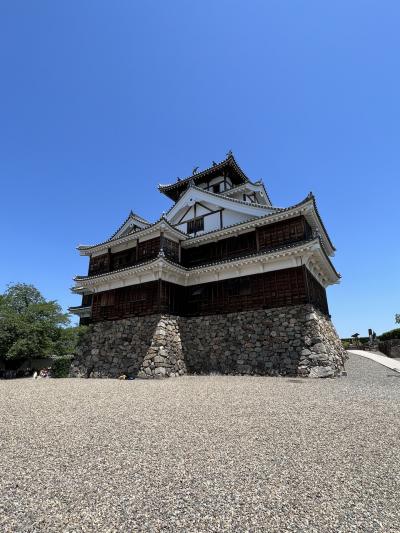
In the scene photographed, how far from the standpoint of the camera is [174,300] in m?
19.8

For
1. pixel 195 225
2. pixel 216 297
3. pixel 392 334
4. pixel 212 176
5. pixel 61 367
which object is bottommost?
pixel 61 367

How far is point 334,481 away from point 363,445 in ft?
5.62

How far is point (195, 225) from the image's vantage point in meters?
23.9

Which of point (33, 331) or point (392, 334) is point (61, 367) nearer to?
point (33, 331)

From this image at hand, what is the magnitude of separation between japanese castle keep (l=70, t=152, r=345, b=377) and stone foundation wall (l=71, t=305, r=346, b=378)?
6 cm

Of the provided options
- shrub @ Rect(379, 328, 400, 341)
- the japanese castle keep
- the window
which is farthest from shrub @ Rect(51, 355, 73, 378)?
shrub @ Rect(379, 328, 400, 341)

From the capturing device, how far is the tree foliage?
898 inches

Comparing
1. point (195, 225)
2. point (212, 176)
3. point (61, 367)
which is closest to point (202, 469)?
point (195, 225)

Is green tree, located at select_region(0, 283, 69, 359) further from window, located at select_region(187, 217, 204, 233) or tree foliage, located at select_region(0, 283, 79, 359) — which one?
window, located at select_region(187, 217, 204, 233)

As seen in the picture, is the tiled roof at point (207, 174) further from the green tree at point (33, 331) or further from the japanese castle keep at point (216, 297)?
the green tree at point (33, 331)

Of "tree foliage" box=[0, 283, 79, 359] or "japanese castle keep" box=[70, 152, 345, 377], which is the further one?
"tree foliage" box=[0, 283, 79, 359]

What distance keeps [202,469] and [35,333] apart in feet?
78.3

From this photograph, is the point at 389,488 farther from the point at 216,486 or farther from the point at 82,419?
the point at 82,419

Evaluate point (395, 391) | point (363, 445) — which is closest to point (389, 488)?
point (363, 445)
